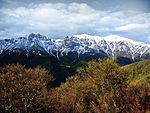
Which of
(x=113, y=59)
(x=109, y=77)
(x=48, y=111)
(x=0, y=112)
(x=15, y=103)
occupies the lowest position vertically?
(x=48, y=111)

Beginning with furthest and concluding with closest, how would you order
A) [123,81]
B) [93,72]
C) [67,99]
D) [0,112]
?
1. [93,72]
2. [123,81]
3. [67,99]
4. [0,112]

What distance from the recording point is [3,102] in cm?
2622

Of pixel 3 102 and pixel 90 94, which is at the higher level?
pixel 3 102

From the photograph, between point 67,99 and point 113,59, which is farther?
point 113,59

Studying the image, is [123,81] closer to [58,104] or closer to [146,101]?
[146,101]

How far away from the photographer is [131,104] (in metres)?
35.7

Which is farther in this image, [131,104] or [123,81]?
[123,81]

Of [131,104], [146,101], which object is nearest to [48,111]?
[131,104]

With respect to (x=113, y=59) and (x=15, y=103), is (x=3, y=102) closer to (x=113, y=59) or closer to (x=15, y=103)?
(x=15, y=103)

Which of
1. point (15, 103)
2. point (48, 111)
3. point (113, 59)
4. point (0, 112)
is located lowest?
point (48, 111)

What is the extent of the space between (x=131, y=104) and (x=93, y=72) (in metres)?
13.5

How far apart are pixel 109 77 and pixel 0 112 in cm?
2814

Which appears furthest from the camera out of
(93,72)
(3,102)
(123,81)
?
(93,72)

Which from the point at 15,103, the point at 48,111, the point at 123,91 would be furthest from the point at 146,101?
the point at 15,103
